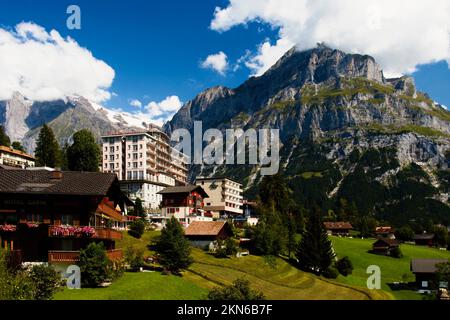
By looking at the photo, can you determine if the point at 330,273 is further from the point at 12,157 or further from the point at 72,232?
the point at 12,157

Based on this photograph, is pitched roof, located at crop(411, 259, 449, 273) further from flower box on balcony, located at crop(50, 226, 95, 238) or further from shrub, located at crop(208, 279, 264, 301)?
flower box on balcony, located at crop(50, 226, 95, 238)


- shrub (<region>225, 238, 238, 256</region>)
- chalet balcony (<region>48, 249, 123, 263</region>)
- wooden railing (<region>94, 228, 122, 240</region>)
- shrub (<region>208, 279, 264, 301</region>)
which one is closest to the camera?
shrub (<region>208, 279, 264, 301</region>)

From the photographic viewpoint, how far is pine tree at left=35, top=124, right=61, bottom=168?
12738 cm

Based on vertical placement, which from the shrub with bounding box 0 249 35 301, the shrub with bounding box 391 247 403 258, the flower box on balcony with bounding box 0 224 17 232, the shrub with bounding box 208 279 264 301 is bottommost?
the shrub with bounding box 391 247 403 258

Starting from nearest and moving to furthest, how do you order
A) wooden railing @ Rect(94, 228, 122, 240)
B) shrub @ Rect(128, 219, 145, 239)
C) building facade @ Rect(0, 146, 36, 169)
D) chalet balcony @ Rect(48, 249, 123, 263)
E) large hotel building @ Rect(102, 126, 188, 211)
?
chalet balcony @ Rect(48, 249, 123, 263) < wooden railing @ Rect(94, 228, 122, 240) < shrub @ Rect(128, 219, 145, 239) < building facade @ Rect(0, 146, 36, 169) < large hotel building @ Rect(102, 126, 188, 211)

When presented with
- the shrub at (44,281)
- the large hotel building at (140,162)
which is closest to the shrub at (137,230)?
the shrub at (44,281)

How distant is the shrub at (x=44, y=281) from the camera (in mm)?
32594

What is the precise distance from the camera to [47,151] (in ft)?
419

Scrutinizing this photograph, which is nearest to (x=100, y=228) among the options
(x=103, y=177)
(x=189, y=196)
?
(x=103, y=177)

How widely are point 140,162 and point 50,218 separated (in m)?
116

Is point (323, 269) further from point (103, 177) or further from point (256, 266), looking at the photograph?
point (103, 177)

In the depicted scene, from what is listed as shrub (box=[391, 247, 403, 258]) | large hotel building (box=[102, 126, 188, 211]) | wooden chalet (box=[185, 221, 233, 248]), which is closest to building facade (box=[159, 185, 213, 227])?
wooden chalet (box=[185, 221, 233, 248])

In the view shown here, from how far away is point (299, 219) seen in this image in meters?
117

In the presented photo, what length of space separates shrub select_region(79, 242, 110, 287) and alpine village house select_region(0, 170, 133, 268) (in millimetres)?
1585
